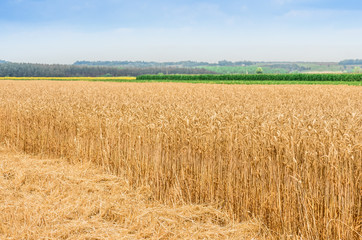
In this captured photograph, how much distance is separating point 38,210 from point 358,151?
4.17 metres

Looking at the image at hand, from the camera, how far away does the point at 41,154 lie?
27.7 ft

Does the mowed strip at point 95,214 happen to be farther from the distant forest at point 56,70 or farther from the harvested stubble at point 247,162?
the distant forest at point 56,70

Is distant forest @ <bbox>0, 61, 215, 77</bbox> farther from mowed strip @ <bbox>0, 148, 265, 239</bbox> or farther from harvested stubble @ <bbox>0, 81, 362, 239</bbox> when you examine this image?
mowed strip @ <bbox>0, 148, 265, 239</bbox>

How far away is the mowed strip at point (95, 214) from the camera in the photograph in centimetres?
428

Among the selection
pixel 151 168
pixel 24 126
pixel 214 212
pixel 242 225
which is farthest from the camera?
pixel 24 126

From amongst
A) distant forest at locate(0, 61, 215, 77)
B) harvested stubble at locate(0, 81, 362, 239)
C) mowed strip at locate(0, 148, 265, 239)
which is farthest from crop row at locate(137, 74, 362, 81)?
distant forest at locate(0, 61, 215, 77)

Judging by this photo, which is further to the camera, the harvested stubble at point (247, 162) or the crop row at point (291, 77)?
the crop row at point (291, 77)

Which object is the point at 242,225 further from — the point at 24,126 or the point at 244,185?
the point at 24,126

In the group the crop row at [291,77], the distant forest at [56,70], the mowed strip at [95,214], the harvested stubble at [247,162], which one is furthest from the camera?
the distant forest at [56,70]

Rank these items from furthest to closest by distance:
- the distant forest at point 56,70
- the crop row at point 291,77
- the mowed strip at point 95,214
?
the distant forest at point 56,70
the crop row at point 291,77
the mowed strip at point 95,214

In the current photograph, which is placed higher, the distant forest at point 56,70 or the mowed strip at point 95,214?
the distant forest at point 56,70

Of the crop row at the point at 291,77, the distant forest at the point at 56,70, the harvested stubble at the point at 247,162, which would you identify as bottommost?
the harvested stubble at the point at 247,162

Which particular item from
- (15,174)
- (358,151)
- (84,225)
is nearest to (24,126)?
(15,174)

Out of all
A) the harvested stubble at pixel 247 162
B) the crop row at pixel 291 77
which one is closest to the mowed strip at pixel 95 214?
the harvested stubble at pixel 247 162
